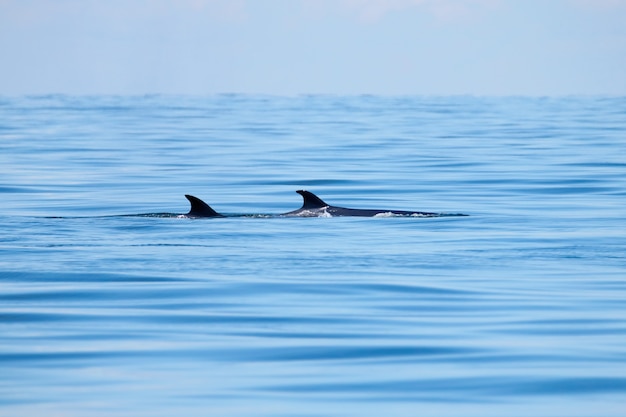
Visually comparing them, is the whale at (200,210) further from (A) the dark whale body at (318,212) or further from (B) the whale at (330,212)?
(B) the whale at (330,212)

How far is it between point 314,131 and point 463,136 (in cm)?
867

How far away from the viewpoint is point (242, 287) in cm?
1216

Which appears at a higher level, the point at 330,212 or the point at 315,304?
the point at 330,212

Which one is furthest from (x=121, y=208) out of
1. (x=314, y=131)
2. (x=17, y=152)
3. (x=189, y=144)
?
(x=314, y=131)

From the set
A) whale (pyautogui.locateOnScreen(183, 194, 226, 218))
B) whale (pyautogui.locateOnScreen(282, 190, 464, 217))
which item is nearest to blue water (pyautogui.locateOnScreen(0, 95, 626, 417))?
whale (pyautogui.locateOnScreen(183, 194, 226, 218))

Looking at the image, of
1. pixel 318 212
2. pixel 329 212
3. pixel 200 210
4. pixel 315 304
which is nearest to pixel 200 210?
pixel 200 210

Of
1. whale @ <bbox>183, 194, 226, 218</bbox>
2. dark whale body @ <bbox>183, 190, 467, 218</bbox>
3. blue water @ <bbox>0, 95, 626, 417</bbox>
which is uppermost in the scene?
dark whale body @ <bbox>183, 190, 467, 218</bbox>

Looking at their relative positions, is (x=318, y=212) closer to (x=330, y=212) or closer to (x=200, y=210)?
(x=330, y=212)

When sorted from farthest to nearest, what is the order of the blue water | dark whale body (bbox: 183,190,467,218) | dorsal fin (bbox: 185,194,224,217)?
dark whale body (bbox: 183,190,467,218), dorsal fin (bbox: 185,194,224,217), the blue water

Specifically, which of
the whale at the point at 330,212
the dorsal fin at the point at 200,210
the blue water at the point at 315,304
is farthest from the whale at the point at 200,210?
the whale at the point at 330,212

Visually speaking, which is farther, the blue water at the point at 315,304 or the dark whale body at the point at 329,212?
the dark whale body at the point at 329,212

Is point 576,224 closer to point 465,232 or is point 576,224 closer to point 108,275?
point 465,232

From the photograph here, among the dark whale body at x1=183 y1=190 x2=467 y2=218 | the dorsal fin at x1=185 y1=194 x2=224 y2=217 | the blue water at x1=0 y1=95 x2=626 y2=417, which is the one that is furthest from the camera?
the dark whale body at x1=183 y1=190 x2=467 y2=218

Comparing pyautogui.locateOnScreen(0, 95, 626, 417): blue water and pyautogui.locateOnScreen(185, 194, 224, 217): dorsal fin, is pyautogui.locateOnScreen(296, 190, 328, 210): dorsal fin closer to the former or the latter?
pyautogui.locateOnScreen(0, 95, 626, 417): blue water
